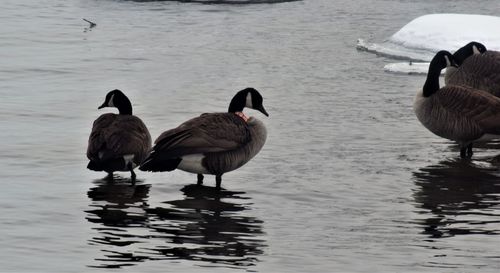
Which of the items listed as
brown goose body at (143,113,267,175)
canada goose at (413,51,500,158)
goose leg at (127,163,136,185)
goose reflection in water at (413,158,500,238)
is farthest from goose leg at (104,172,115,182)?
canada goose at (413,51,500,158)

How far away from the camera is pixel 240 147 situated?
42.2ft

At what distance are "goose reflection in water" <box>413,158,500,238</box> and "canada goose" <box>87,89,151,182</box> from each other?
313 centimetres

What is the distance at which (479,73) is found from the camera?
17031mm

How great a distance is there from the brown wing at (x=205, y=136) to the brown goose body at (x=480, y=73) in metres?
5.20

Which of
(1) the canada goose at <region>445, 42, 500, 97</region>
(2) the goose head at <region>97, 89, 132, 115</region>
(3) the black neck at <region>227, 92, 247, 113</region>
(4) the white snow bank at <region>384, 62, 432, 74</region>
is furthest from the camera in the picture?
(4) the white snow bank at <region>384, 62, 432, 74</region>

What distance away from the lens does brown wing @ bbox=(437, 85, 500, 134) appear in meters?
14.5

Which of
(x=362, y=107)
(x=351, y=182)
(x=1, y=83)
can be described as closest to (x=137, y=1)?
(x=1, y=83)

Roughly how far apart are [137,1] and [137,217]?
22563 mm

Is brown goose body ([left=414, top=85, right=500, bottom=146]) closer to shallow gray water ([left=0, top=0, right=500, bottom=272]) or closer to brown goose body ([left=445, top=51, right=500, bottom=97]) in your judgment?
shallow gray water ([left=0, top=0, right=500, bottom=272])

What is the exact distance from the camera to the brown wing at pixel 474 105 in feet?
47.4

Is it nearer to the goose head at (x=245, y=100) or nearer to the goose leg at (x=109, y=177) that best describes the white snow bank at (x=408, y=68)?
the goose head at (x=245, y=100)

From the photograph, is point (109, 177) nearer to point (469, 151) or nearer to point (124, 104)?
point (124, 104)

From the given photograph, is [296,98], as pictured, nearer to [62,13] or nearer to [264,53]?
[264,53]

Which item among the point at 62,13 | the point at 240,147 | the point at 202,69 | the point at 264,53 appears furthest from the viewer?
the point at 62,13
